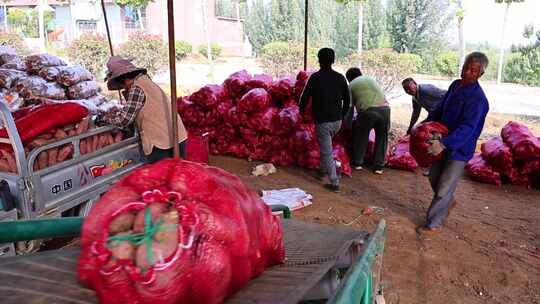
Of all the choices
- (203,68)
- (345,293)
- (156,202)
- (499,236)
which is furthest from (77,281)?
(203,68)

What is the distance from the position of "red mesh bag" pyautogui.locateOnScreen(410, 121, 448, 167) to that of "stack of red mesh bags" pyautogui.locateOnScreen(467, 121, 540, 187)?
7.74ft

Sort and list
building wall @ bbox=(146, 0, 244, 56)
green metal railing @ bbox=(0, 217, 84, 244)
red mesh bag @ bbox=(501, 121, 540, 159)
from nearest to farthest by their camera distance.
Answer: green metal railing @ bbox=(0, 217, 84, 244)
red mesh bag @ bbox=(501, 121, 540, 159)
building wall @ bbox=(146, 0, 244, 56)

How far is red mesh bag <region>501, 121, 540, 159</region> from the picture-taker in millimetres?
5514

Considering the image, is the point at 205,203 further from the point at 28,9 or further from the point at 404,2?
the point at 28,9

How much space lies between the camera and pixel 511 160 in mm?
5695

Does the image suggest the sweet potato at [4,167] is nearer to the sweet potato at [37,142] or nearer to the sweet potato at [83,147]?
the sweet potato at [37,142]

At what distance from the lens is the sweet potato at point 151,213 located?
0.93m

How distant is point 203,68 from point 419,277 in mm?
15105

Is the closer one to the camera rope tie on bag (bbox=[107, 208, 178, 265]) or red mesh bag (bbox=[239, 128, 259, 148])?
rope tie on bag (bbox=[107, 208, 178, 265])

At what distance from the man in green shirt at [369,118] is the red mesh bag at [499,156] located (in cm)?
136

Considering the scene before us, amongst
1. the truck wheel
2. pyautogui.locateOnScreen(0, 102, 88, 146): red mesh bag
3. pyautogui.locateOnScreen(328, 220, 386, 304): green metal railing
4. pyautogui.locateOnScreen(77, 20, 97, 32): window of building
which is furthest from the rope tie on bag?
pyautogui.locateOnScreen(77, 20, 97, 32): window of building

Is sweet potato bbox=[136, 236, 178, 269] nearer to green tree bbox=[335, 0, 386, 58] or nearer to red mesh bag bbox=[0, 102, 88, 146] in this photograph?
red mesh bag bbox=[0, 102, 88, 146]

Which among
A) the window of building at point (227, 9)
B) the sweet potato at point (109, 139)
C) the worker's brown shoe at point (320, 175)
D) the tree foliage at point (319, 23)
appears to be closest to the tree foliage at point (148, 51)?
the tree foliage at point (319, 23)

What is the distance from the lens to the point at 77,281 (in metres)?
1.12
